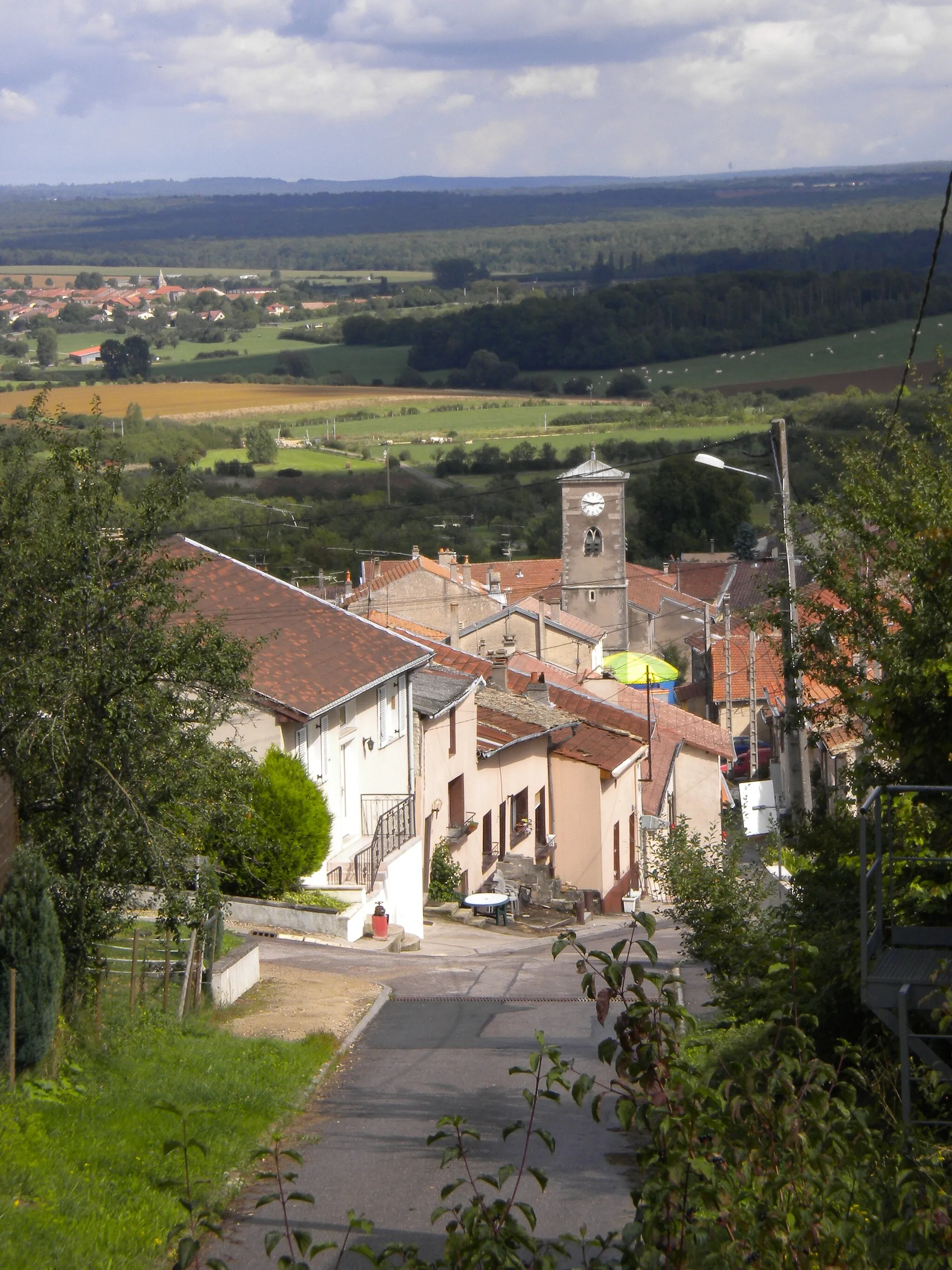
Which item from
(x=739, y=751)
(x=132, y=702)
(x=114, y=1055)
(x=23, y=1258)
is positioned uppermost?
(x=132, y=702)

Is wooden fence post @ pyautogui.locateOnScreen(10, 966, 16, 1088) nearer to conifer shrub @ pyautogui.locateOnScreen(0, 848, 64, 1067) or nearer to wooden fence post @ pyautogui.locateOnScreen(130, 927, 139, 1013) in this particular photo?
conifer shrub @ pyautogui.locateOnScreen(0, 848, 64, 1067)

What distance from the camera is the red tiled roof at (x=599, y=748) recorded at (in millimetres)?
34656

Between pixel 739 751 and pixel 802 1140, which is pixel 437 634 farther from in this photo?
pixel 802 1140

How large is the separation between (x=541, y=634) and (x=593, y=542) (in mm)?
16604

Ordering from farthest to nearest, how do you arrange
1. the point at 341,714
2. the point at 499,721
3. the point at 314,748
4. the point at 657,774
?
the point at 657,774 → the point at 499,721 → the point at 341,714 → the point at 314,748

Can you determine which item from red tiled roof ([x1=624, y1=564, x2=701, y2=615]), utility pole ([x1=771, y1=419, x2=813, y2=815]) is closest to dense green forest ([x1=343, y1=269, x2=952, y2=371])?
red tiled roof ([x1=624, y1=564, x2=701, y2=615])

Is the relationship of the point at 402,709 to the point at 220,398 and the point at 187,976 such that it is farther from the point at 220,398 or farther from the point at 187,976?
the point at 220,398

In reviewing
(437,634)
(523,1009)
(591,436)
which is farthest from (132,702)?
(591,436)

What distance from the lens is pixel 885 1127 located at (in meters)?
8.30

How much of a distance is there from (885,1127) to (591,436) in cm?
11122

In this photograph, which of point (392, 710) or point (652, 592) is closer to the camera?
point (392, 710)

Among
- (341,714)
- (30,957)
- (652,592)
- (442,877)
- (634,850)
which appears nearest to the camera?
(30,957)

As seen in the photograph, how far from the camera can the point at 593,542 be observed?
206ft

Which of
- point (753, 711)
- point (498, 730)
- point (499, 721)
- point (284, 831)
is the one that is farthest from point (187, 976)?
point (753, 711)
